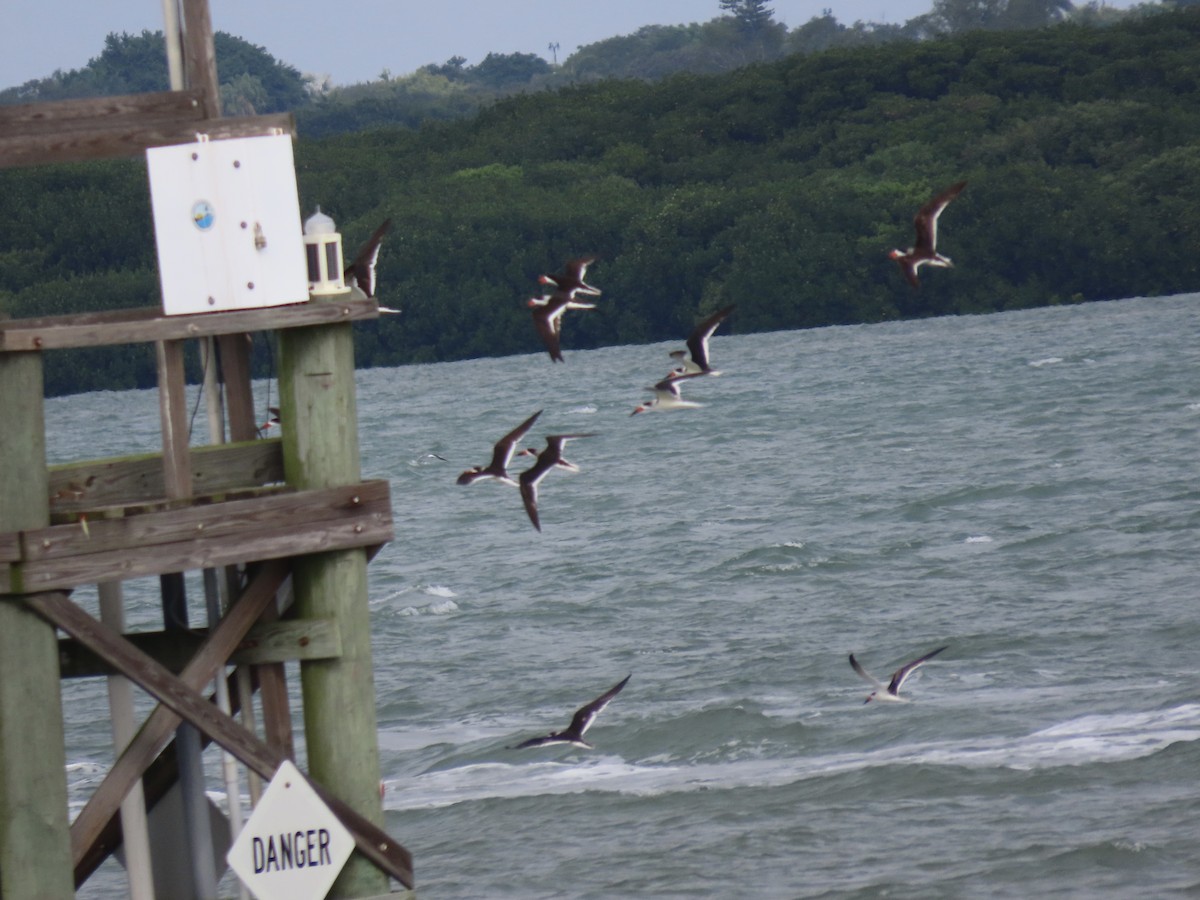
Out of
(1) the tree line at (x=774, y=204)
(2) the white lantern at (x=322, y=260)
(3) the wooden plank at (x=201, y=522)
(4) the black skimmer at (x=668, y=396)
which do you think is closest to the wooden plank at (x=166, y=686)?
(3) the wooden plank at (x=201, y=522)

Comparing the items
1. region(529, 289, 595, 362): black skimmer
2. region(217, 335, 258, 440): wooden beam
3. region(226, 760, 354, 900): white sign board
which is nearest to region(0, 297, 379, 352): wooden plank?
region(217, 335, 258, 440): wooden beam

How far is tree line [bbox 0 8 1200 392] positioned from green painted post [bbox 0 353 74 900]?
232ft

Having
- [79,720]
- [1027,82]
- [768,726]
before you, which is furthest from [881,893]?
[1027,82]

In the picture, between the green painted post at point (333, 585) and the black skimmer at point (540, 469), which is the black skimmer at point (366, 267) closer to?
the black skimmer at point (540, 469)

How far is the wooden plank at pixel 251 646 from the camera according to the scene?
8.35 metres

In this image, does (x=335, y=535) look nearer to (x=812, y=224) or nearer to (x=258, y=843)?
(x=258, y=843)

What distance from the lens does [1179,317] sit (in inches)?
2830

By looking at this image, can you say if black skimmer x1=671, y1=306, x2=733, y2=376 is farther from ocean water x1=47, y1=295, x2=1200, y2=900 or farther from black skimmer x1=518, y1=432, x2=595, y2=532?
ocean water x1=47, y1=295, x2=1200, y2=900

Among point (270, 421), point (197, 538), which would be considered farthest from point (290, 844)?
point (270, 421)

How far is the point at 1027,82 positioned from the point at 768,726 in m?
78.3

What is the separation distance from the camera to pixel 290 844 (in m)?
8.35

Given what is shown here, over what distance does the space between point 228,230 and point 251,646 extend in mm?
1657

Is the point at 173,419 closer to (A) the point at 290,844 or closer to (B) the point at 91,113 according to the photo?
(B) the point at 91,113

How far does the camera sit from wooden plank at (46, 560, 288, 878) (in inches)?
321
